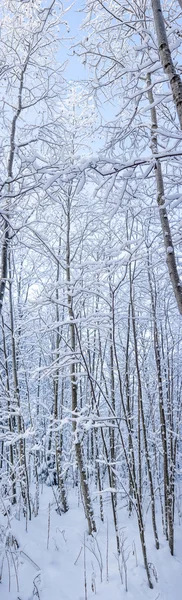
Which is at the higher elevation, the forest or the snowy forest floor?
the forest

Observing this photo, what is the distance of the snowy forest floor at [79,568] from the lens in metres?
3.71

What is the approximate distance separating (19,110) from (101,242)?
8.55 feet

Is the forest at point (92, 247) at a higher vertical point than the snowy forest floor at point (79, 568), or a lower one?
higher

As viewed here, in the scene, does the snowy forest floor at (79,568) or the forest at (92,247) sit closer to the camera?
the forest at (92,247)

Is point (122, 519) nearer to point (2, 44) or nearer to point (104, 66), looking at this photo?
point (104, 66)

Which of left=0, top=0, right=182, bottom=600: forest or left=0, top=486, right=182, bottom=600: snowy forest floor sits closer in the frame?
left=0, top=0, right=182, bottom=600: forest

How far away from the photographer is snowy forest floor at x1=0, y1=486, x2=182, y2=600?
3.71 m

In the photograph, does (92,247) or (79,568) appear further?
(92,247)

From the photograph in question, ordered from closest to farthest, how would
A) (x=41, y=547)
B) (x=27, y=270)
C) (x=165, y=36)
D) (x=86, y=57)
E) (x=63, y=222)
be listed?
(x=165, y=36)
(x=86, y=57)
(x=41, y=547)
(x=63, y=222)
(x=27, y=270)

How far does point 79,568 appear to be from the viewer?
14.3ft

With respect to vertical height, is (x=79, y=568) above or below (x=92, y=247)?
below

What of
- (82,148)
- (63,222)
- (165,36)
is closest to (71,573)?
(63,222)

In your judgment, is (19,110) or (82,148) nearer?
(19,110)

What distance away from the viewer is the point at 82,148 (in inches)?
243
